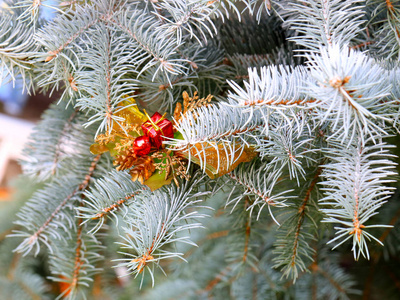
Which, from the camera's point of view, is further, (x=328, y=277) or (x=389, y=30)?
(x=328, y=277)

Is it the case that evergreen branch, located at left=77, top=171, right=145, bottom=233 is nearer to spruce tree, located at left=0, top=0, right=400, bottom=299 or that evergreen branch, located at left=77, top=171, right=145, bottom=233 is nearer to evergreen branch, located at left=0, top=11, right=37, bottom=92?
spruce tree, located at left=0, top=0, right=400, bottom=299

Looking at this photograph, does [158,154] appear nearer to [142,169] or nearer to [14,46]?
[142,169]

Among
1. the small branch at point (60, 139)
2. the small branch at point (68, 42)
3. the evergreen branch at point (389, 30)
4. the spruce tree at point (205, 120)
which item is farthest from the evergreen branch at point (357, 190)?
the small branch at point (60, 139)

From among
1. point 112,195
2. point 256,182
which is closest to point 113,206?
point 112,195

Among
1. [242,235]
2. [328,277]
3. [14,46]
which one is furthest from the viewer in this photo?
[328,277]

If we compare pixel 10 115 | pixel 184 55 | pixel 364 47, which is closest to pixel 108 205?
pixel 184 55

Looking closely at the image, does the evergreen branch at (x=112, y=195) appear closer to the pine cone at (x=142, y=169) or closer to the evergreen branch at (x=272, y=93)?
the pine cone at (x=142, y=169)

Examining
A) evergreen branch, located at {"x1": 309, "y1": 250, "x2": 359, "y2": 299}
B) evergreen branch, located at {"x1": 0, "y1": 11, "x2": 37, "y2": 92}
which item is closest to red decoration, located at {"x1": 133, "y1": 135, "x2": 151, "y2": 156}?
evergreen branch, located at {"x1": 0, "y1": 11, "x2": 37, "y2": 92}

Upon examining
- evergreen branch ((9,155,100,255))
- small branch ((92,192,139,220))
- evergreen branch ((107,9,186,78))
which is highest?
evergreen branch ((107,9,186,78))

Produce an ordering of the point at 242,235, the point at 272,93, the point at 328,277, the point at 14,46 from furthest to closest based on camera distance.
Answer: the point at 328,277
the point at 242,235
the point at 14,46
the point at 272,93
